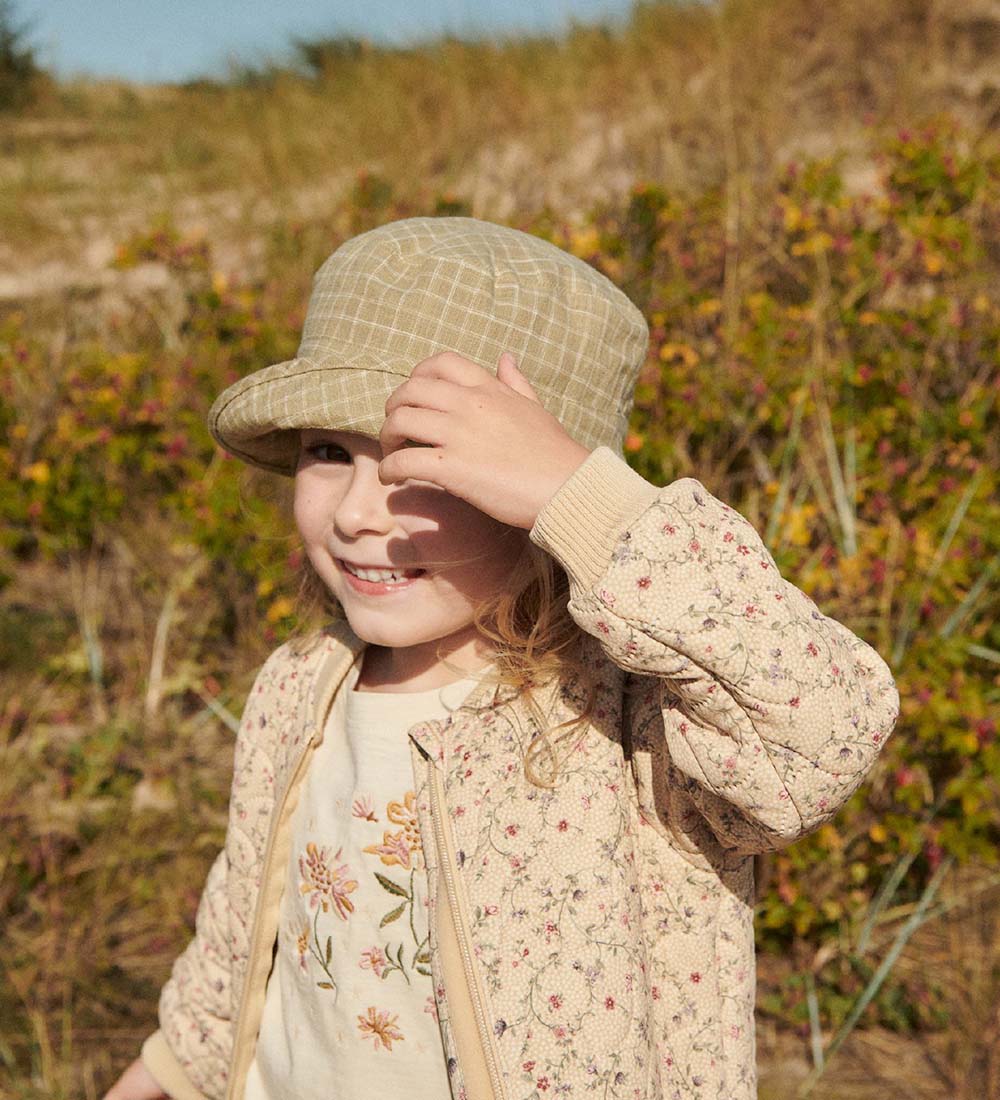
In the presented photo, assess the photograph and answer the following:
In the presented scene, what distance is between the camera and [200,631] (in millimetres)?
3793

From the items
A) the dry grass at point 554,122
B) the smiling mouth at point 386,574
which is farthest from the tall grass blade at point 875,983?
the dry grass at point 554,122

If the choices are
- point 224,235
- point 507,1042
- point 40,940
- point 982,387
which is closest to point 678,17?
point 224,235

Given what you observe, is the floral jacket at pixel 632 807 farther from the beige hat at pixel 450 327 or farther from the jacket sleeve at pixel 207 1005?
the beige hat at pixel 450 327

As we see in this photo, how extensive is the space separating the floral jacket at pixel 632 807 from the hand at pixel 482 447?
0.04 metres

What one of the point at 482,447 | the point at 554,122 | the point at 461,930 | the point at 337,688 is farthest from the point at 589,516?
the point at 554,122

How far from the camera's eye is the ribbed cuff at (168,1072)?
1.69 m

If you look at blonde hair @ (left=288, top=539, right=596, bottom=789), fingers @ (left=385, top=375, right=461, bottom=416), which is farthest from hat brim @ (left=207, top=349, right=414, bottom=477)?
blonde hair @ (left=288, top=539, right=596, bottom=789)

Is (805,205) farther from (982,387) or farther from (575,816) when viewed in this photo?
(575,816)

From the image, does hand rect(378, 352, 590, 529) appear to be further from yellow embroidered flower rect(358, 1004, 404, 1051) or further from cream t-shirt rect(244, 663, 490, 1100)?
yellow embroidered flower rect(358, 1004, 404, 1051)

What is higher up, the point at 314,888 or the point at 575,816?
the point at 575,816

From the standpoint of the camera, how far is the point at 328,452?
4.82 ft

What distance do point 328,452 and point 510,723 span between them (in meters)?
0.46

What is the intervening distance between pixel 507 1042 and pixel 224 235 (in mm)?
5510

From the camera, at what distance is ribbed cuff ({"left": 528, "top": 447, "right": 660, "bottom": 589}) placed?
1.10 metres
